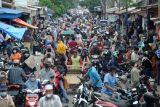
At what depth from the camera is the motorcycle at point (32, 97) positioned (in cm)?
1508

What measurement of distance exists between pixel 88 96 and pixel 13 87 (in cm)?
262

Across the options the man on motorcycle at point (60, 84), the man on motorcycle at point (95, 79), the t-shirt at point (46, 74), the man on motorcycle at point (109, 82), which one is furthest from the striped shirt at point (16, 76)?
the man on motorcycle at point (109, 82)

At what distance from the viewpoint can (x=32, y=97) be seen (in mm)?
15297

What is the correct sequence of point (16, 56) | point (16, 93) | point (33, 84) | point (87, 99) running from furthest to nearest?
point (16, 56)
point (16, 93)
point (33, 84)
point (87, 99)

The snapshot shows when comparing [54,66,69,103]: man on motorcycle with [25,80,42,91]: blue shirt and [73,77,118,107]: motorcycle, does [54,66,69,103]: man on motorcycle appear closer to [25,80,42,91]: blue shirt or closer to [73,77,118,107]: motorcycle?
[25,80,42,91]: blue shirt

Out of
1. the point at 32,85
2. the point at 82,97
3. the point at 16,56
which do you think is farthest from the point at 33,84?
the point at 16,56

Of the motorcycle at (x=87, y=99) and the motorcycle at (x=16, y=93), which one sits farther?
the motorcycle at (x=16, y=93)

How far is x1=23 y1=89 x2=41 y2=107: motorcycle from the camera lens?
1508 centimetres

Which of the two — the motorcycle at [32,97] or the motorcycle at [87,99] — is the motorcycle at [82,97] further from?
the motorcycle at [32,97]

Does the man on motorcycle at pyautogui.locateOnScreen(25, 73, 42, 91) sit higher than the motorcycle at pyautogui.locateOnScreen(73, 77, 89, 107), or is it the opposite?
the man on motorcycle at pyautogui.locateOnScreen(25, 73, 42, 91)

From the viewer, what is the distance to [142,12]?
115 feet

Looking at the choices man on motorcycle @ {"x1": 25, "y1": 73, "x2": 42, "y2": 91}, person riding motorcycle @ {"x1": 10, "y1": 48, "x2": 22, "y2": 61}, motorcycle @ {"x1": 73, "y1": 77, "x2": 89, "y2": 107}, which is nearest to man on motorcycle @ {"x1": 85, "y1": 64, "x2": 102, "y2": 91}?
motorcycle @ {"x1": 73, "y1": 77, "x2": 89, "y2": 107}

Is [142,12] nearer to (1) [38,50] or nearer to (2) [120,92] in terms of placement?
(1) [38,50]

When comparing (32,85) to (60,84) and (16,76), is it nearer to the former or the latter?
(16,76)
